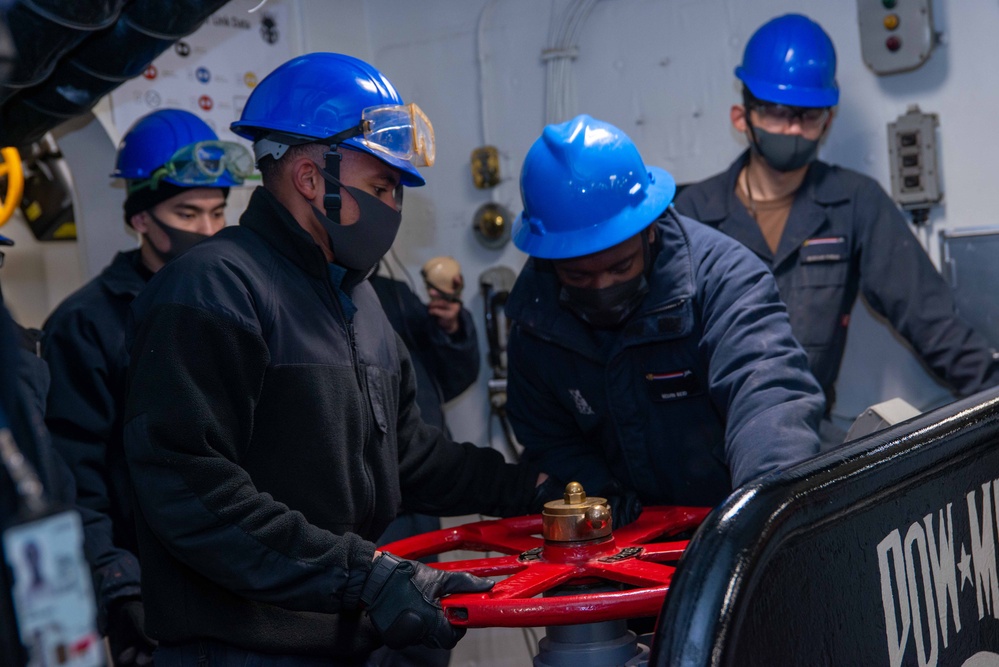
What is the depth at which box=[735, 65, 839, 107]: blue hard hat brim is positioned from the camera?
3.57m

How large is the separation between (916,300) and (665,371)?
1.56 metres

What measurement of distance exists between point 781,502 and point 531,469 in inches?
56.6

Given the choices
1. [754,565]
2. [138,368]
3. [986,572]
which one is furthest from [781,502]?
[138,368]

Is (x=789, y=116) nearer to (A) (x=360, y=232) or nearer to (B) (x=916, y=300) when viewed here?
(B) (x=916, y=300)

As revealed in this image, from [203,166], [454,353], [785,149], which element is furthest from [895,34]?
[203,166]

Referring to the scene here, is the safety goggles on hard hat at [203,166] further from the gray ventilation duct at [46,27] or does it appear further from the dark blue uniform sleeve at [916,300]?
the dark blue uniform sleeve at [916,300]

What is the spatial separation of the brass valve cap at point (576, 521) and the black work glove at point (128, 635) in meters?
1.38

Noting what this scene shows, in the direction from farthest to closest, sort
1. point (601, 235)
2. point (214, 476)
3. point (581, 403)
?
1. point (581, 403)
2. point (601, 235)
3. point (214, 476)

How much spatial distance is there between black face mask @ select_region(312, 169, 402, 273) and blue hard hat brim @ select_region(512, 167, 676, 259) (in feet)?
1.16

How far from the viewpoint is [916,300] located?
343 cm

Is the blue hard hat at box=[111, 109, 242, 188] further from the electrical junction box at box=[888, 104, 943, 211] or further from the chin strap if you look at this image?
the electrical junction box at box=[888, 104, 943, 211]

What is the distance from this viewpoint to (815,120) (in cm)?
361

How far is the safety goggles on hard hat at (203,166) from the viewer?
3172 millimetres

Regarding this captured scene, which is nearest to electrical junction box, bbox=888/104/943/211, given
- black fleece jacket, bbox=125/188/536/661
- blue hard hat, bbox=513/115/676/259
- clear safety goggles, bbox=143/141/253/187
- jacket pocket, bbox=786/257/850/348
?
jacket pocket, bbox=786/257/850/348
